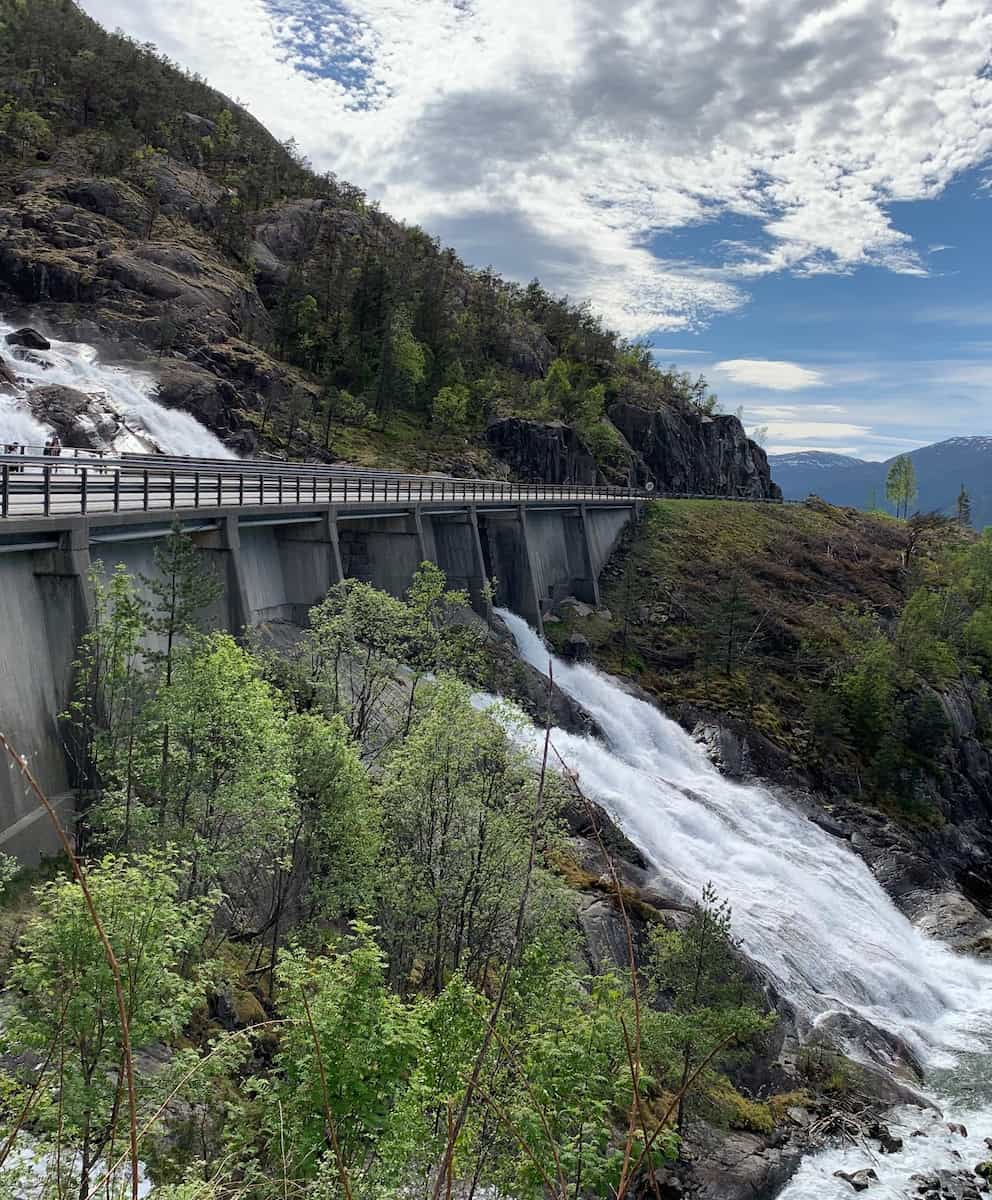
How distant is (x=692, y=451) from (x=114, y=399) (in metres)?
86.6

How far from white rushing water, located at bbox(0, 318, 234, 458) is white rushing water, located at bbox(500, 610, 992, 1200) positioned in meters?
33.4

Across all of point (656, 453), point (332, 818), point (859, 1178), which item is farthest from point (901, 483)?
point (332, 818)

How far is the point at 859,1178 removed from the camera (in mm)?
25438

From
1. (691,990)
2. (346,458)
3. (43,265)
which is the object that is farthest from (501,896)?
(43,265)

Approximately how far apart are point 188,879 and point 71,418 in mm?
47668

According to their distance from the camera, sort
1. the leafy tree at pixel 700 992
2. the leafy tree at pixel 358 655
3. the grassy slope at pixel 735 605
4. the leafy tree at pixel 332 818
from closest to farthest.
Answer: the leafy tree at pixel 332 818 < the leafy tree at pixel 700 992 < the leafy tree at pixel 358 655 < the grassy slope at pixel 735 605

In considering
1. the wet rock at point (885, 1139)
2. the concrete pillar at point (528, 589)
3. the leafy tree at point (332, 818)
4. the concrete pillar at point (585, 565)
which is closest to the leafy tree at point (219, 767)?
the leafy tree at point (332, 818)

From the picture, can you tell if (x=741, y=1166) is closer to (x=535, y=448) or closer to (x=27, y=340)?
(x=27, y=340)

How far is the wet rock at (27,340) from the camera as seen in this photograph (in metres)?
66.5

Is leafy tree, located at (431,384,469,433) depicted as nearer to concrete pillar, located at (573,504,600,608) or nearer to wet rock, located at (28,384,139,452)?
concrete pillar, located at (573,504,600,608)

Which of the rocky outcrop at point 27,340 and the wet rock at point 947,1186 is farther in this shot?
the rocky outcrop at point 27,340

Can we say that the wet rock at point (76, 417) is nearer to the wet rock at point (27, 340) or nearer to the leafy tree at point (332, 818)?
the wet rock at point (27, 340)

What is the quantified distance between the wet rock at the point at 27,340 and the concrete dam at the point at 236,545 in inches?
961

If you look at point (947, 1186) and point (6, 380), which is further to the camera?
point (6, 380)
